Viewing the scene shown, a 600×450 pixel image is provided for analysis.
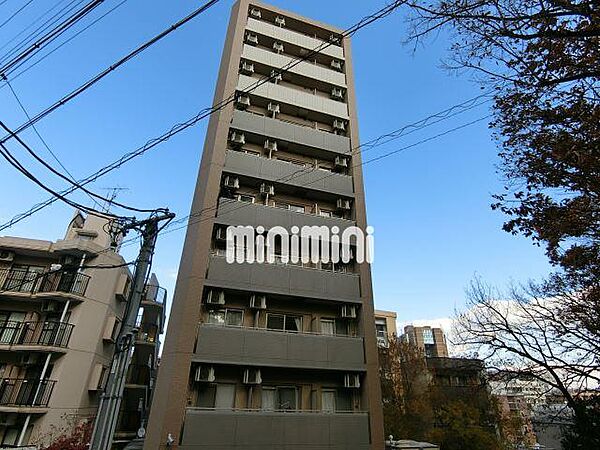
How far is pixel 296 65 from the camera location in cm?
1530

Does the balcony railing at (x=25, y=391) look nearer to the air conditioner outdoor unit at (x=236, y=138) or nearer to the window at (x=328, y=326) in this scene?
the window at (x=328, y=326)

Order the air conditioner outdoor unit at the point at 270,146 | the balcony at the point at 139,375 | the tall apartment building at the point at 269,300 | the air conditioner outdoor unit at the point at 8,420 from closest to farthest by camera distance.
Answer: the tall apartment building at the point at 269,300
the air conditioner outdoor unit at the point at 8,420
the air conditioner outdoor unit at the point at 270,146
the balcony at the point at 139,375

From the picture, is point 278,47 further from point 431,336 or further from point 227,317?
point 431,336

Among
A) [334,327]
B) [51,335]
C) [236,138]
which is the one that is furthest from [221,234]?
[51,335]

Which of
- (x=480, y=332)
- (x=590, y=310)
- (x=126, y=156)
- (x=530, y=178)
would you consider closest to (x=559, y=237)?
(x=530, y=178)

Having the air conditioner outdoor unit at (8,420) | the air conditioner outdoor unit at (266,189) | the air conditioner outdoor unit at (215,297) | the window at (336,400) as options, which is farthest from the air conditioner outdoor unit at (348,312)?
the air conditioner outdoor unit at (8,420)

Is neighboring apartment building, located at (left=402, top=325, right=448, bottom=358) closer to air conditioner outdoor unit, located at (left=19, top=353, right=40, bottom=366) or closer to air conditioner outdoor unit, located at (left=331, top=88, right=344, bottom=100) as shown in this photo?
air conditioner outdoor unit, located at (left=331, top=88, right=344, bottom=100)

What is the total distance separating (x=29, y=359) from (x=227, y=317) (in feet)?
33.7

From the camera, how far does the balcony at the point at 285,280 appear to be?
445 inches

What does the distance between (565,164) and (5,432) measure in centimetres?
2030

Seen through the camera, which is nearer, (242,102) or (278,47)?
(242,102)

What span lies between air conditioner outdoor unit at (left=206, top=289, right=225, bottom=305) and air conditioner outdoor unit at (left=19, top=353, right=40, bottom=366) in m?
9.91

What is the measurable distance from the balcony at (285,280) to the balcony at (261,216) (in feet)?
5.17

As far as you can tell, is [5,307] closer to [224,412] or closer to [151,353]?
[151,353]
